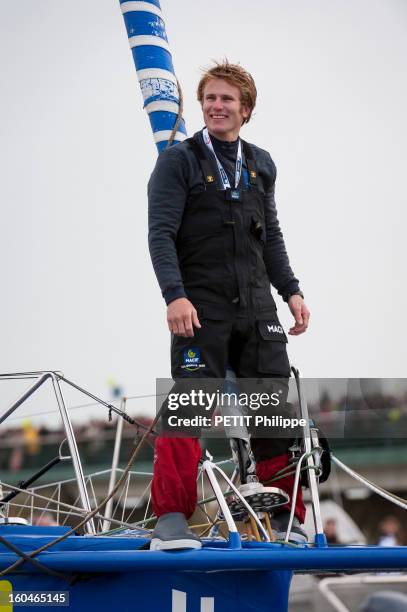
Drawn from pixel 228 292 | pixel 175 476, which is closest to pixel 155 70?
pixel 228 292

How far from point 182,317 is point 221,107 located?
101 cm

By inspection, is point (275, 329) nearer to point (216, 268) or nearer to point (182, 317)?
point (216, 268)

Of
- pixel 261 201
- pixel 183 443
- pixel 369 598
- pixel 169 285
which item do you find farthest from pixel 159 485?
pixel 369 598

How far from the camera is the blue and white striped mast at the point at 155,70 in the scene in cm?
587

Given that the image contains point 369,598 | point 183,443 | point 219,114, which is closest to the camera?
point 183,443

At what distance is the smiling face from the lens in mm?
4375

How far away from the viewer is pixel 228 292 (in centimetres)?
419

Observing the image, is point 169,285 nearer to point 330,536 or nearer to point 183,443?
point 183,443

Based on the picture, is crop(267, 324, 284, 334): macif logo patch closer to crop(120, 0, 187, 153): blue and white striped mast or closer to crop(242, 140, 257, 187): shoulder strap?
crop(242, 140, 257, 187): shoulder strap

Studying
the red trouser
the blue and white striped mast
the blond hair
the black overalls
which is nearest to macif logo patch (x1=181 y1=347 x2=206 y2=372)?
the black overalls

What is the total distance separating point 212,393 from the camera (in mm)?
4027

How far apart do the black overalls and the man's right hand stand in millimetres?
97

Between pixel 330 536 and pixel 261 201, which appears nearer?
pixel 261 201

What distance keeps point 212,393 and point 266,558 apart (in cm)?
71
